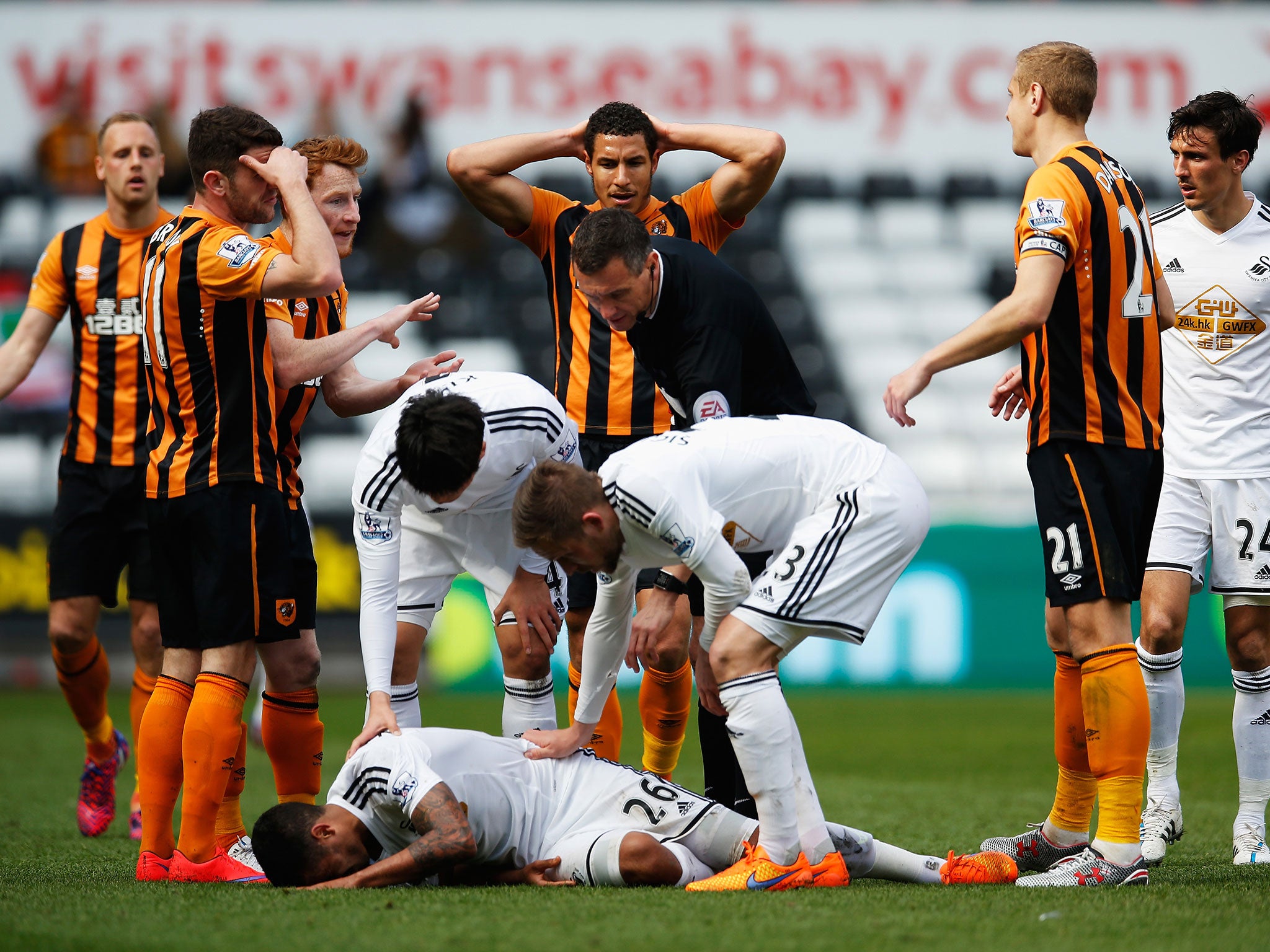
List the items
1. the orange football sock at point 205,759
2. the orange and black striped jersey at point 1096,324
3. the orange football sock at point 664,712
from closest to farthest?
the orange and black striped jersey at point 1096,324, the orange football sock at point 205,759, the orange football sock at point 664,712

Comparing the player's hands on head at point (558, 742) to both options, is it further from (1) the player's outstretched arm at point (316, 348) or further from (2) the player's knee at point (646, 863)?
(1) the player's outstretched arm at point (316, 348)

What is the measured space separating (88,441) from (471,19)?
43.0 feet

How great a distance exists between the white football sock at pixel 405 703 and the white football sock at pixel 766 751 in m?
1.49

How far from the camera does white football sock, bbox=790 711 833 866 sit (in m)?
3.85

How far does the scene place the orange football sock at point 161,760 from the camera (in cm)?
426

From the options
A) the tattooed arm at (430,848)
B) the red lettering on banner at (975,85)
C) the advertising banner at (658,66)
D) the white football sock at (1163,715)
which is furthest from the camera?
the red lettering on banner at (975,85)

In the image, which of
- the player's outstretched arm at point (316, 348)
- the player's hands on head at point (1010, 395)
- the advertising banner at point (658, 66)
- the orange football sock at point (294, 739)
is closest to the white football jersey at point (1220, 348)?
the player's hands on head at point (1010, 395)

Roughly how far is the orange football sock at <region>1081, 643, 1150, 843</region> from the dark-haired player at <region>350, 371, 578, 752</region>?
1.73 meters

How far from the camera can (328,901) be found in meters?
3.58

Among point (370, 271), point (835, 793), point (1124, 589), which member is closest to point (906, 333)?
point (370, 271)

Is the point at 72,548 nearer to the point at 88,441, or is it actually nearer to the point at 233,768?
the point at 88,441

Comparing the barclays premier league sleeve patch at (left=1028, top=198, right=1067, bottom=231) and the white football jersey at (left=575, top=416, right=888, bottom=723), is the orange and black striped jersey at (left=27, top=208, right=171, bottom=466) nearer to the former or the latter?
the white football jersey at (left=575, top=416, right=888, bottom=723)

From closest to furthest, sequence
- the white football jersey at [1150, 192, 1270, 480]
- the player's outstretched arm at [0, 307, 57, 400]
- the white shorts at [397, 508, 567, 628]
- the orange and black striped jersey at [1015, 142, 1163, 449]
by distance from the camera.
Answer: the orange and black striped jersey at [1015, 142, 1163, 449] → the white shorts at [397, 508, 567, 628] → the white football jersey at [1150, 192, 1270, 480] → the player's outstretched arm at [0, 307, 57, 400]

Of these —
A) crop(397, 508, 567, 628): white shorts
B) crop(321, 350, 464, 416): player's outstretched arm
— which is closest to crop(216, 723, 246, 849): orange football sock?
crop(397, 508, 567, 628): white shorts
